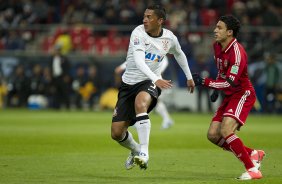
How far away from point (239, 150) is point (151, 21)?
245 cm

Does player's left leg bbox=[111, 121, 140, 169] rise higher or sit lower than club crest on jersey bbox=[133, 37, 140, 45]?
lower

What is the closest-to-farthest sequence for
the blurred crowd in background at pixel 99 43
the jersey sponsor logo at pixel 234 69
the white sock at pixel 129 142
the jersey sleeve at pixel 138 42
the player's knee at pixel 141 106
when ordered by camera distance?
the jersey sponsor logo at pixel 234 69 < the player's knee at pixel 141 106 < the jersey sleeve at pixel 138 42 < the white sock at pixel 129 142 < the blurred crowd in background at pixel 99 43

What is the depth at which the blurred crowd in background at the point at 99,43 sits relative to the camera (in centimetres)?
3064

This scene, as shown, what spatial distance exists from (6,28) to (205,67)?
9216 millimetres

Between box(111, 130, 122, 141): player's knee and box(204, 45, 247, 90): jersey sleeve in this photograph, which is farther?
box(111, 130, 122, 141): player's knee

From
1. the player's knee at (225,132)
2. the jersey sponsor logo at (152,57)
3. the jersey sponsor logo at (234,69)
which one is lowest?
the player's knee at (225,132)

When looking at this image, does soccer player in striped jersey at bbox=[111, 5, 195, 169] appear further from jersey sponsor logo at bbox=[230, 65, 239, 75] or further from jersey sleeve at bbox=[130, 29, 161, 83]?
jersey sponsor logo at bbox=[230, 65, 239, 75]

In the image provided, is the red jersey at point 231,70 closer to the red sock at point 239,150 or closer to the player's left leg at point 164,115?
the red sock at point 239,150

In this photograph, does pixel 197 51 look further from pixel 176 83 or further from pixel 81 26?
pixel 81 26

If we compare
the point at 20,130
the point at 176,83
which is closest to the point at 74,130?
the point at 20,130

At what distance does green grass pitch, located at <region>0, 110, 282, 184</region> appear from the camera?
34.6 feet

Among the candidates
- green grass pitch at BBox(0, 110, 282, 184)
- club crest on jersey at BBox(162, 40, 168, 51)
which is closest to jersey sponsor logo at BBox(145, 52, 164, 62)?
club crest on jersey at BBox(162, 40, 168, 51)

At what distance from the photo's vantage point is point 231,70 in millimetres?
10609

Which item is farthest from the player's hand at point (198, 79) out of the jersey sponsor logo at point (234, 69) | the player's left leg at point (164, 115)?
the player's left leg at point (164, 115)
